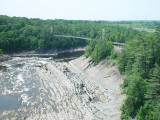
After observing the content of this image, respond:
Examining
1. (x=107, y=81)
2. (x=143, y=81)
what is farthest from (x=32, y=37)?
(x=143, y=81)

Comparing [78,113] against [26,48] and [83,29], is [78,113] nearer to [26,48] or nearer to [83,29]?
[26,48]

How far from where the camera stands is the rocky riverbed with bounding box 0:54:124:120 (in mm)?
30188

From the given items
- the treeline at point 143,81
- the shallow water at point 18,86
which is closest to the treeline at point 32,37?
the shallow water at point 18,86

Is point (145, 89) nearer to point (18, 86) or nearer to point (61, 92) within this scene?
point (61, 92)

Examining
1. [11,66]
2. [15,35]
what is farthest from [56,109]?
[15,35]

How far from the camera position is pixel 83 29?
412ft

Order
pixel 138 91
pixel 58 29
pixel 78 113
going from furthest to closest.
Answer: pixel 58 29 → pixel 78 113 → pixel 138 91

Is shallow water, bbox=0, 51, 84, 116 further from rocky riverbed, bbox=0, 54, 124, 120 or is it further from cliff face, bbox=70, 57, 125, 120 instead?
cliff face, bbox=70, 57, 125, 120

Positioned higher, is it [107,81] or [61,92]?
[107,81]

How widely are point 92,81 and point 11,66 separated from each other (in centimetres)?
3306

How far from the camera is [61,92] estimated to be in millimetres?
38844

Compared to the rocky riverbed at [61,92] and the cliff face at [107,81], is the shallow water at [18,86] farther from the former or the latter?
the cliff face at [107,81]

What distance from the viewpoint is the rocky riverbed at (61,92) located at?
99.0 feet

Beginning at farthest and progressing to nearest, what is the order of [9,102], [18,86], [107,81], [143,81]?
1. [107,81]
2. [18,86]
3. [9,102]
4. [143,81]
